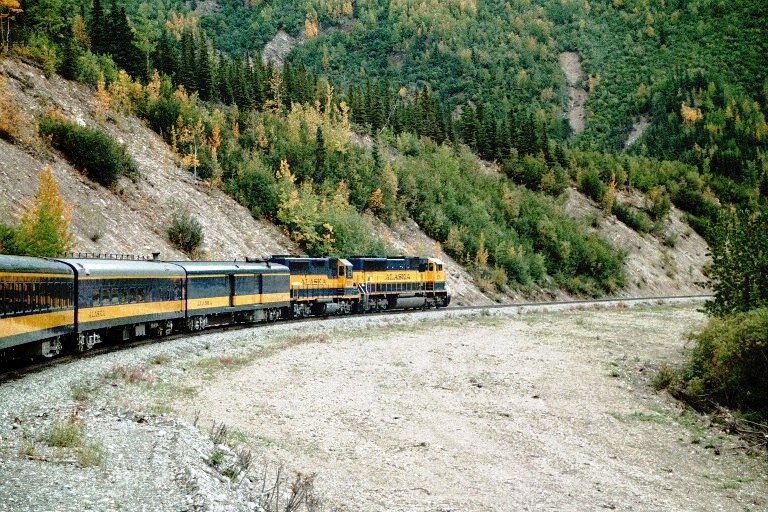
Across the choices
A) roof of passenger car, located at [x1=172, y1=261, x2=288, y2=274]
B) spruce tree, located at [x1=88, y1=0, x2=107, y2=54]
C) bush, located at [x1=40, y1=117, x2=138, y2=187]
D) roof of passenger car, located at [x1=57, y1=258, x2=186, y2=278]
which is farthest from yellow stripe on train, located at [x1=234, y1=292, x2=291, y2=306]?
spruce tree, located at [x1=88, y1=0, x2=107, y2=54]

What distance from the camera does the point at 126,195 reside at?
160 ft

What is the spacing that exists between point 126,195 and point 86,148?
3.98 m

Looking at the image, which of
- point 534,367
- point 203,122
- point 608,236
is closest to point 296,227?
point 203,122

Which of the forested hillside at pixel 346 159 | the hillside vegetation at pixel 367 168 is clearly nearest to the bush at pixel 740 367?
the hillside vegetation at pixel 367 168

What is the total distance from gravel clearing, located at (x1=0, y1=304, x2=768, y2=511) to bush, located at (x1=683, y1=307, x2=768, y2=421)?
5.65 feet

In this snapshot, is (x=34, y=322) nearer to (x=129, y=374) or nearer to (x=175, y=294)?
(x=129, y=374)

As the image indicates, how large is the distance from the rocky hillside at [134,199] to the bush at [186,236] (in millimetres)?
772

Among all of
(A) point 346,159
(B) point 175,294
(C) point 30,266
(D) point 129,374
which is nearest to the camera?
(C) point 30,266

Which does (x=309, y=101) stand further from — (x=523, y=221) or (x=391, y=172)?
(x=523, y=221)

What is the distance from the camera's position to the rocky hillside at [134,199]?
4209 cm

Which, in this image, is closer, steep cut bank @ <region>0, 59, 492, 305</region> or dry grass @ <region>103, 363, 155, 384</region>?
dry grass @ <region>103, 363, 155, 384</region>

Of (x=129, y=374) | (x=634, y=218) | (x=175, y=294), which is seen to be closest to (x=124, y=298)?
(x=175, y=294)

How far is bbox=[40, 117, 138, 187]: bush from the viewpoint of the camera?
47.2 meters

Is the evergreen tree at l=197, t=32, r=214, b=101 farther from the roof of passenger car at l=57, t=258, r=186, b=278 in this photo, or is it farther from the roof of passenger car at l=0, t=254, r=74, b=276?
the roof of passenger car at l=0, t=254, r=74, b=276
